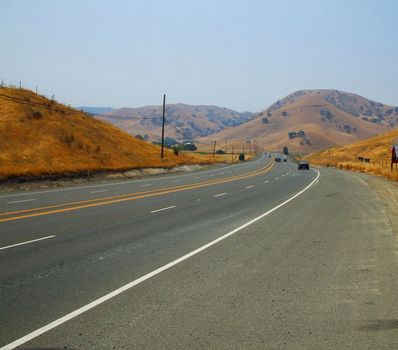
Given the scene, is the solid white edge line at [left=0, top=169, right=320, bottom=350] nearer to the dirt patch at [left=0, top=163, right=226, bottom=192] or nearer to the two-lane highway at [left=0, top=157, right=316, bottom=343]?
the two-lane highway at [left=0, top=157, right=316, bottom=343]

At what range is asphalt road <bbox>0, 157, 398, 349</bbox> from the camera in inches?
205

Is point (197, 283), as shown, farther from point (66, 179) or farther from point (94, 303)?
point (66, 179)

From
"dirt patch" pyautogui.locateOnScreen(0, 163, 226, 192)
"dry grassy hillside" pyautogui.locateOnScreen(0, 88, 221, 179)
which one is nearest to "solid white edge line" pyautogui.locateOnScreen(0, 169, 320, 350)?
"dirt patch" pyautogui.locateOnScreen(0, 163, 226, 192)

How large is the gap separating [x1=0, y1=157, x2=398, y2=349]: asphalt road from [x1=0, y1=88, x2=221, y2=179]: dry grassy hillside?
21761 millimetres

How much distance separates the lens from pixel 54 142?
46.1m

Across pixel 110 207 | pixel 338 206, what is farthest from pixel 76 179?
pixel 338 206

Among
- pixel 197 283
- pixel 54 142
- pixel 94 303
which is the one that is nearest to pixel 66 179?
pixel 54 142

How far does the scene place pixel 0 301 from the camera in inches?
248

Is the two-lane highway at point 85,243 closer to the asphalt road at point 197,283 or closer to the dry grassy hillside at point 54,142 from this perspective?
the asphalt road at point 197,283

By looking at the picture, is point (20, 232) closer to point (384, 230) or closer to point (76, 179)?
point (384, 230)

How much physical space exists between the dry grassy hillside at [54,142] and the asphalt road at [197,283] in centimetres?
2176

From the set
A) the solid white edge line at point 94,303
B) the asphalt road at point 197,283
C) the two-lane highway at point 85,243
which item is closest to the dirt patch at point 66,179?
the two-lane highway at point 85,243

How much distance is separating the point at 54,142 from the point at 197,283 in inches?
1630

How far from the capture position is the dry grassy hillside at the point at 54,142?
1467 inches
